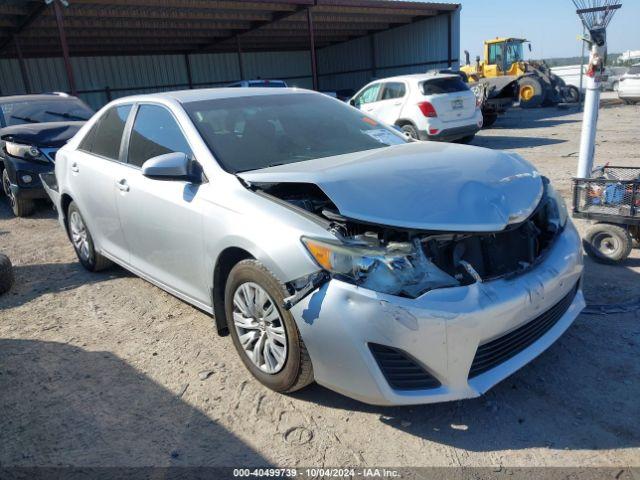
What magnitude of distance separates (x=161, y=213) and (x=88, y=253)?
184cm

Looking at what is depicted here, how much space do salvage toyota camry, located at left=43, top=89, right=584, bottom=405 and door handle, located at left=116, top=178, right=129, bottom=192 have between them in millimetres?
15

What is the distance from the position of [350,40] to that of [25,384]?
25.9 meters

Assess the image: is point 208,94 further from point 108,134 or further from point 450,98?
point 450,98

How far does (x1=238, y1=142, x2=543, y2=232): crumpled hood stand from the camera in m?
2.51

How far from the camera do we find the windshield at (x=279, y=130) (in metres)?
3.30

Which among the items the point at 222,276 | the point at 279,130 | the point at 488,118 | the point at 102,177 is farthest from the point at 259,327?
the point at 488,118

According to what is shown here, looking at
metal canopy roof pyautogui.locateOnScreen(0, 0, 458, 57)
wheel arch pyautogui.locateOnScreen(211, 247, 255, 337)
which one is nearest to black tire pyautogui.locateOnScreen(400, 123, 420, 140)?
metal canopy roof pyautogui.locateOnScreen(0, 0, 458, 57)

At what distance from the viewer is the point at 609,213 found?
14.0 ft

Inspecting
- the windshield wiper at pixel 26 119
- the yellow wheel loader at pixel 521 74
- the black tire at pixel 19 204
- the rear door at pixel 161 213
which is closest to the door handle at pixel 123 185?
the rear door at pixel 161 213

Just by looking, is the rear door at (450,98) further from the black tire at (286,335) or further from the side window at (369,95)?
the black tire at (286,335)

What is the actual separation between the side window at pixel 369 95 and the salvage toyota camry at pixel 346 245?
8.54m

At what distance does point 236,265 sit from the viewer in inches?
111

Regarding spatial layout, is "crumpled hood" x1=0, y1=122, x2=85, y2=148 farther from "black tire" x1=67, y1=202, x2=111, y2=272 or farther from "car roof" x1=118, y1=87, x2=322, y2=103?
"car roof" x1=118, y1=87, x2=322, y2=103

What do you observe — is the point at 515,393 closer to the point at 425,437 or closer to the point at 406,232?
the point at 425,437
